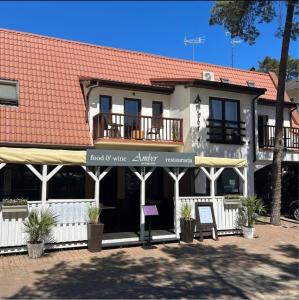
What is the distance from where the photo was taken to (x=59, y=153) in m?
12.3

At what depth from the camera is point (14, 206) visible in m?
11.4

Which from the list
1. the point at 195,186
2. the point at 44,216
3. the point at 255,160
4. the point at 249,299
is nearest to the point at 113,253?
the point at 44,216

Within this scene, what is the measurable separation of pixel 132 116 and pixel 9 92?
471cm

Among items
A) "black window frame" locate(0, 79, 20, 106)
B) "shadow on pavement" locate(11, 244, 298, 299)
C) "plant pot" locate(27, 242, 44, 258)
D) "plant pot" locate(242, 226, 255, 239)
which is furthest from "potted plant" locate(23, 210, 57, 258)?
"plant pot" locate(242, 226, 255, 239)

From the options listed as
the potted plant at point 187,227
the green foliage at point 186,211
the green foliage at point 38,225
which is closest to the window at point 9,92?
the green foliage at point 38,225

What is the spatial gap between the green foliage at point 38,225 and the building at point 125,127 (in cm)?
195

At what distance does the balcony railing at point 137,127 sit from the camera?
1661cm

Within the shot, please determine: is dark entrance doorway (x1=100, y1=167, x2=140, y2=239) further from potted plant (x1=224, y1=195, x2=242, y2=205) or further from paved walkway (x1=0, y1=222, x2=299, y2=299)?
paved walkway (x1=0, y1=222, x2=299, y2=299)

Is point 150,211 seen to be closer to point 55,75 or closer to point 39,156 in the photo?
point 39,156

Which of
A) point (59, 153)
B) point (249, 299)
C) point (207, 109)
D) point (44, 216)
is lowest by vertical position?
point (249, 299)

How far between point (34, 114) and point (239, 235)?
8.65 metres

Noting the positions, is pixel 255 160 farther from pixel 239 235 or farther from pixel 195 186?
pixel 239 235

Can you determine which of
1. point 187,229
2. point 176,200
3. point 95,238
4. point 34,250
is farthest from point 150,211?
point 34,250

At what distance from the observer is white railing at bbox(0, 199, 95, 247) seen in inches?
451
